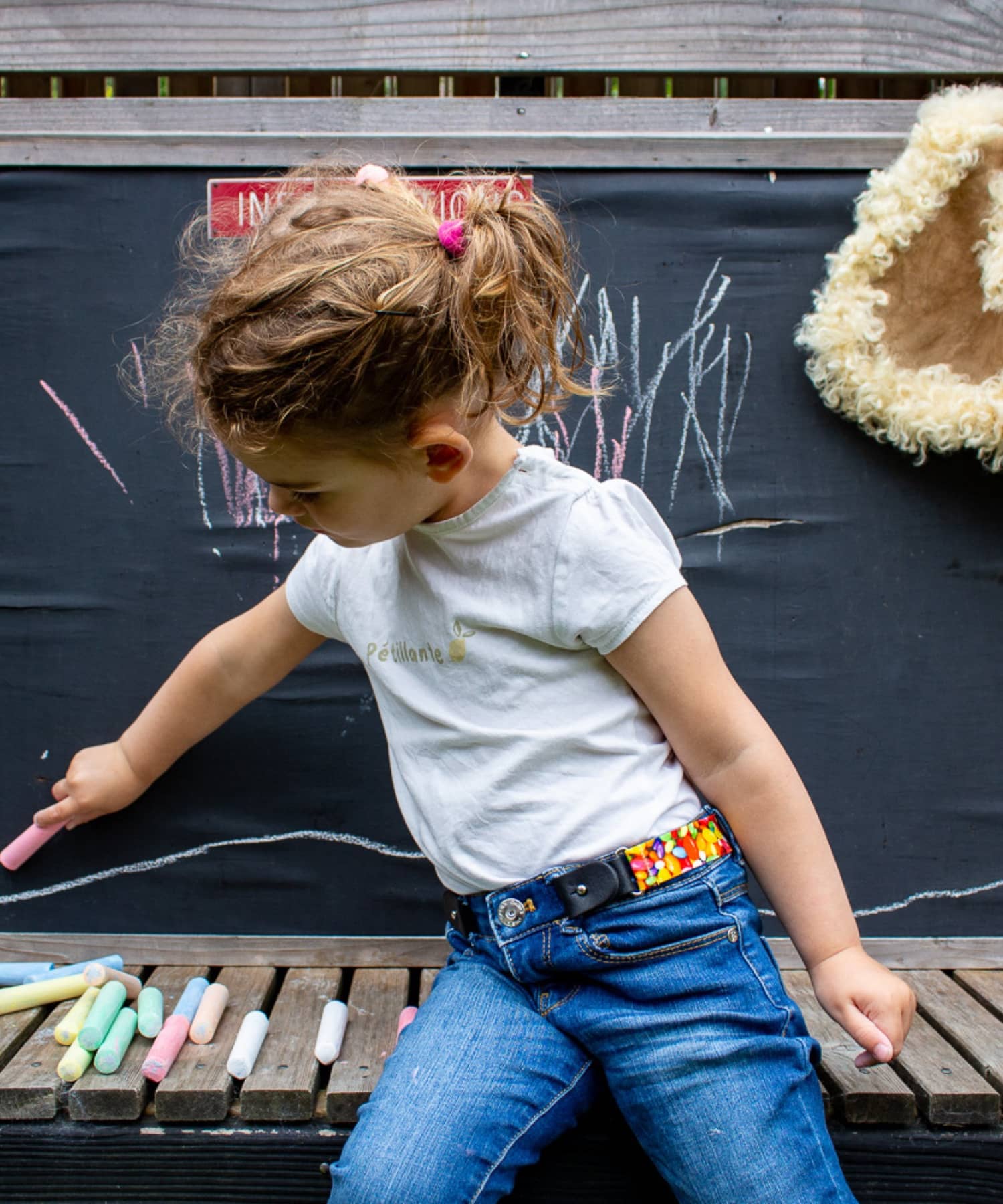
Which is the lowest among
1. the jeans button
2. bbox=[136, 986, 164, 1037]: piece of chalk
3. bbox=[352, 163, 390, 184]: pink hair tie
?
bbox=[136, 986, 164, 1037]: piece of chalk

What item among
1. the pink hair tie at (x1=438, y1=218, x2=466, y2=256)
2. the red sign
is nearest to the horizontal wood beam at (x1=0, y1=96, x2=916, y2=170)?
the red sign

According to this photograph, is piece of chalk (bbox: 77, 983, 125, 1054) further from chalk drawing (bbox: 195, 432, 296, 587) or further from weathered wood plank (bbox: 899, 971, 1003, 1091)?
weathered wood plank (bbox: 899, 971, 1003, 1091)

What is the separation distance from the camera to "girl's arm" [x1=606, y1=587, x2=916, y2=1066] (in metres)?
0.92

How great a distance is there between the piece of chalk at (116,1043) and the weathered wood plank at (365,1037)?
216mm

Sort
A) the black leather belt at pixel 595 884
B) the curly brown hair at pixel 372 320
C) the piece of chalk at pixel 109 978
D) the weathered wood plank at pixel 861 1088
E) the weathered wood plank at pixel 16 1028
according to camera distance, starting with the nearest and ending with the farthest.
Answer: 1. the curly brown hair at pixel 372 320
2. the black leather belt at pixel 595 884
3. the weathered wood plank at pixel 861 1088
4. the weathered wood plank at pixel 16 1028
5. the piece of chalk at pixel 109 978

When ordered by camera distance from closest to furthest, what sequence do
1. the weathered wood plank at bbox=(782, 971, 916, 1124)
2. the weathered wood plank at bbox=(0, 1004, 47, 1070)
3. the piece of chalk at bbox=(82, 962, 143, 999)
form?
the weathered wood plank at bbox=(782, 971, 916, 1124), the weathered wood plank at bbox=(0, 1004, 47, 1070), the piece of chalk at bbox=(82, 962, 143, 999)

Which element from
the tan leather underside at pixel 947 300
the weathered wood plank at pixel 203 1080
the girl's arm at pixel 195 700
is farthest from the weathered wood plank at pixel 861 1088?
the tan leather underside at pixel 947 300

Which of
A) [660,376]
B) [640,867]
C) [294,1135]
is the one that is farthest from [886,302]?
[294,1135]

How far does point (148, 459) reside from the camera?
136cm

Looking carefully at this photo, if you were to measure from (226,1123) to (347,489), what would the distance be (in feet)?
2.08

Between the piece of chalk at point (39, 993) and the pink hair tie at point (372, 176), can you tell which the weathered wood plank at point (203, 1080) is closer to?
the piece of chalk at point (39, 993)

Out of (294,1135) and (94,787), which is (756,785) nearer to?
(294,1135)

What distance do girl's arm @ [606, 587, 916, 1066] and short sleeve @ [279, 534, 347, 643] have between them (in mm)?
305

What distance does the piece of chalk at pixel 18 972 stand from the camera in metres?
1.30
